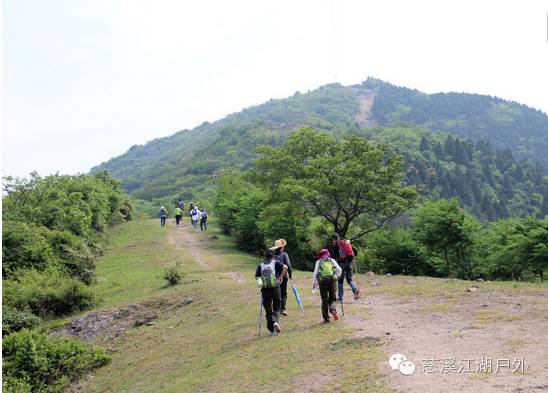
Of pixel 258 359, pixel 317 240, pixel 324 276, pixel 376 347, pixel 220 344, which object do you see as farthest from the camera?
pixel 317 240

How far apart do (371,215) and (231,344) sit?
17355 millimetres

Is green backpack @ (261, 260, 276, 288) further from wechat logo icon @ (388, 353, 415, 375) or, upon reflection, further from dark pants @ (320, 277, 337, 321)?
wechat logo icon @ (388, 353, 415, 375)

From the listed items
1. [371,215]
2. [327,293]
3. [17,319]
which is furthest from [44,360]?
[371,215]

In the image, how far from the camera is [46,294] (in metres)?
20.7

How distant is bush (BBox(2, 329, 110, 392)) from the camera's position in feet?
45.8

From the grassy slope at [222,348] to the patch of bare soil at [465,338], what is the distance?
0.72m

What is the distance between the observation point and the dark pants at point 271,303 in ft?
41.1

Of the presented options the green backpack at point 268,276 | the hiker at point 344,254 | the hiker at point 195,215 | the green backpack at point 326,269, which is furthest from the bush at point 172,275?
the hiker at point 195,215

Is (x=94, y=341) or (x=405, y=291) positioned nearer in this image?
(x=405, y=291)

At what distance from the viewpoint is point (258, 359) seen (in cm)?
1112

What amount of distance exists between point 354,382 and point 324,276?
4177mm

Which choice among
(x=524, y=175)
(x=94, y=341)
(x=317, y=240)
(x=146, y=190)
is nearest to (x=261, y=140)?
(x=146, y=190)

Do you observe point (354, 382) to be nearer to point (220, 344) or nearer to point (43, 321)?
point (220, 344)

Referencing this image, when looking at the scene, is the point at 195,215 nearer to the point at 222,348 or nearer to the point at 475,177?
the point at 222,348
